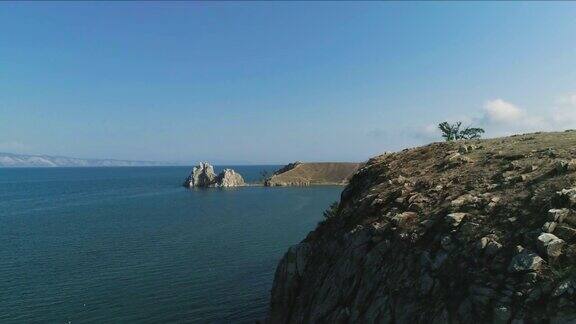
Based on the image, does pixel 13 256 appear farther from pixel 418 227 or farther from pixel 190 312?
pixel 418 227

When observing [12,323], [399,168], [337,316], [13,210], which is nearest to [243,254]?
[12,323]

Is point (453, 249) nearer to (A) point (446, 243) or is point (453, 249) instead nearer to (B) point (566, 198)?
(A) point (446, 243)

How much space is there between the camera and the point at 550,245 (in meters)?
16.4

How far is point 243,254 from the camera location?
67.9 meters

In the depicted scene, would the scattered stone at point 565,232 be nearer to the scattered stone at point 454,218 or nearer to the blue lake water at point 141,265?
the scattered stone at point 454,218

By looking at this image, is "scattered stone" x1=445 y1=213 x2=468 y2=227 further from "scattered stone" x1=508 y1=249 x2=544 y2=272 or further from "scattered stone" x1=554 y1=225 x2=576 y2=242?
"scattered stone" x1=554 y1=225 x2=576 y2=242

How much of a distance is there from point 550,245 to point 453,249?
4075 millimetres

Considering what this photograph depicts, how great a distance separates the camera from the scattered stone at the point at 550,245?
1628cm

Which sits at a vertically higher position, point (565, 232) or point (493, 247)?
point (565, 232)

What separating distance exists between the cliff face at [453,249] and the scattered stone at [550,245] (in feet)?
0.11

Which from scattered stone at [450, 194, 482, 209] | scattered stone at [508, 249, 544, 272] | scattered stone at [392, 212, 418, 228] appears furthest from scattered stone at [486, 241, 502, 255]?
scattered stone at [392, 212, 418, 228]

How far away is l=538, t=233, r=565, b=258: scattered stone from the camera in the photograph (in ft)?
53.4

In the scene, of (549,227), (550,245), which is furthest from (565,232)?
(550,245)

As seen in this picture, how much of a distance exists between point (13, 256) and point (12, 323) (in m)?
30.9
